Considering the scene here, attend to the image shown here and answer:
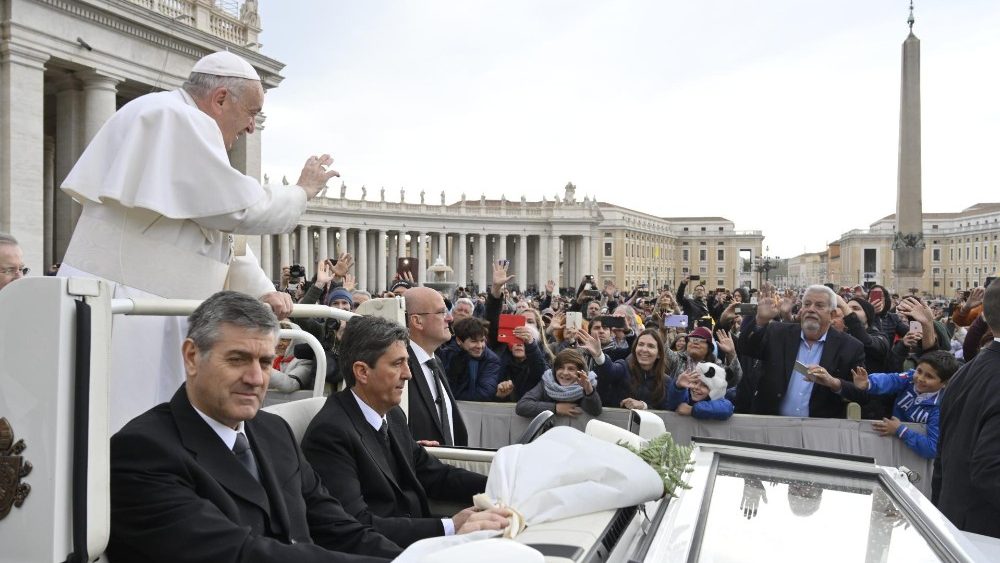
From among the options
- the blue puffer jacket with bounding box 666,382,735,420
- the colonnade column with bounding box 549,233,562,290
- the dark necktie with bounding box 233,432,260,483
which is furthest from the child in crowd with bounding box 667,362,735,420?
the colonnade column with bounding box 549,233,562,290

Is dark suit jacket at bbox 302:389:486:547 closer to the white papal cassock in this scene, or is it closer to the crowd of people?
the crowd of people

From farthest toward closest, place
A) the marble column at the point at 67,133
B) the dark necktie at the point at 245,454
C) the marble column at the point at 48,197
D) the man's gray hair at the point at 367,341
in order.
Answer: the marble column at the point at 48,197, the marble column at the point at 67,133, the man's gray hair at the point at 367,341, the dark necktie at the point at 245,454

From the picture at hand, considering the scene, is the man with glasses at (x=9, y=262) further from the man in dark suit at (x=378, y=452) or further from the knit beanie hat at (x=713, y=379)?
the knit beanie hat at (x=713, y=379)

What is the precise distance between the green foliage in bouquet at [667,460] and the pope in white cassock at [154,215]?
175 centimetres

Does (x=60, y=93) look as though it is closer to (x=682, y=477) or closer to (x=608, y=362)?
(x=608, y=362)

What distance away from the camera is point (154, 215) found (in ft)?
9.87

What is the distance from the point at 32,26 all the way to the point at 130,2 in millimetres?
3383

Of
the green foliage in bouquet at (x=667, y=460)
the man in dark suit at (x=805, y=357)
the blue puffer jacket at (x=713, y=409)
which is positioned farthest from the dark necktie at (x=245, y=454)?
the man in dark suit at (x=805, y=357)

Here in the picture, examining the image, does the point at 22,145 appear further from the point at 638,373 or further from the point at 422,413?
the point at 422,413

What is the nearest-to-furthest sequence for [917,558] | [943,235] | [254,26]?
1. [917,558]
2. [254,26]
3. [943,235]

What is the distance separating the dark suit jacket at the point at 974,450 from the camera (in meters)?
3.30

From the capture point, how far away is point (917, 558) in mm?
2115

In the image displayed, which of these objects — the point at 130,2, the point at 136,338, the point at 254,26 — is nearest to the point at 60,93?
the point at 130,2

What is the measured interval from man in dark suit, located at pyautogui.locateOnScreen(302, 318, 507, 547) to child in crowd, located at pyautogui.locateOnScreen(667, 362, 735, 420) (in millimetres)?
3430
